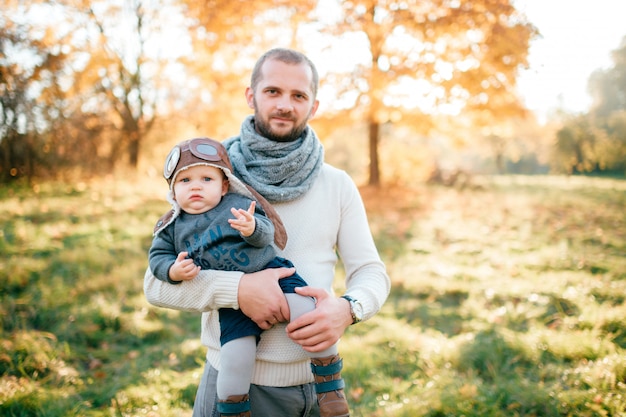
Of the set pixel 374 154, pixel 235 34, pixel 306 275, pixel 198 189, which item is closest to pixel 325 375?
pixel 306 275

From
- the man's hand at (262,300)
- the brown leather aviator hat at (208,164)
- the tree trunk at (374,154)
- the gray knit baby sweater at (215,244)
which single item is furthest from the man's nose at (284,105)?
the tree trunk at (374,154)

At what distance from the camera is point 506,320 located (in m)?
4.57

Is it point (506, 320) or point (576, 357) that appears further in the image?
point (506, 320)

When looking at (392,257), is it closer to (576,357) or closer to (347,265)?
(576,357)

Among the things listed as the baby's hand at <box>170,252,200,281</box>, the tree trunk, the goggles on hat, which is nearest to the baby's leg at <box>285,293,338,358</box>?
the baby's hand at <box>170,252,200,281</box>

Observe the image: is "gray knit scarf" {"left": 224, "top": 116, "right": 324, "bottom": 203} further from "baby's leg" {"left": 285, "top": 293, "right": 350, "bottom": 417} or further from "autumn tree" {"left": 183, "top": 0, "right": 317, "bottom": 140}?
"autumn tree" {"left": 183, "top": 0, "right": 317, "bottom": 140}

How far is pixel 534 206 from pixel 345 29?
6667 millimetres

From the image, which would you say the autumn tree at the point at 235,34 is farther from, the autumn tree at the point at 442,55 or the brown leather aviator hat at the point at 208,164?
the brown leather aviator hat at the point at 208,164

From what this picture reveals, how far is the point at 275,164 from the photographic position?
1.94 m

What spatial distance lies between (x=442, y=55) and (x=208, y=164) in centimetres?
766

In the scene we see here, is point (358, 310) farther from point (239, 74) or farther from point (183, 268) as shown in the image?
point (239, 74)

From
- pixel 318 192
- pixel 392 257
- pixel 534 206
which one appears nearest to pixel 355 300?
pixel 318 192

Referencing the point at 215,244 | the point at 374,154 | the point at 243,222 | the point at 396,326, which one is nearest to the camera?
the point at 243,222

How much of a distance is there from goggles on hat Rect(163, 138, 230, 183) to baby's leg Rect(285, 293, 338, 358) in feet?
2.00
